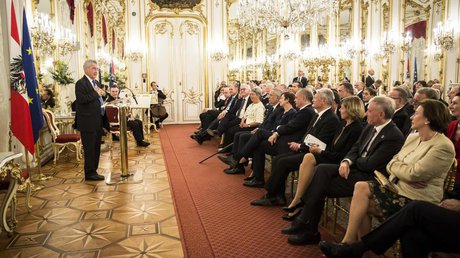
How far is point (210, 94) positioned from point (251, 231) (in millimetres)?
9113

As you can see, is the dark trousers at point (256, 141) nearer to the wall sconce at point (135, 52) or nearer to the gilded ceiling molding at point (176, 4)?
the wall sconce at point (135, 52)

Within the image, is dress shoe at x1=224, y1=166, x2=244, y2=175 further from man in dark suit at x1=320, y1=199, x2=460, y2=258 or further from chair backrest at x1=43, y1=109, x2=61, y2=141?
man in dark suit at x1=320, y1=199, x2=460, y2=258

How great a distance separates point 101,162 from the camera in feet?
21.8

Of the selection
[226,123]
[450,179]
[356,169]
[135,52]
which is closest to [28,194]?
[356,169]

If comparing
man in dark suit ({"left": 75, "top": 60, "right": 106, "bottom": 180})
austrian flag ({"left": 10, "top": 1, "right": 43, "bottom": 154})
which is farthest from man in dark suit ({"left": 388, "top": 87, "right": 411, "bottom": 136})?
Answer: austrian flag ({"left": 10, "top": 1, "right": 43, "bottom": 154})

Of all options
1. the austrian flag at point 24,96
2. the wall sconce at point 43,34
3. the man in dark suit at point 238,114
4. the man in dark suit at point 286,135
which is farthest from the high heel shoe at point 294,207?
the wall sconce at point 43,34

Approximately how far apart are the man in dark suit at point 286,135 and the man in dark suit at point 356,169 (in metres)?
1.37

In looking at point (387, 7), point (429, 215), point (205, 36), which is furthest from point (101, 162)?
point (387, 7)

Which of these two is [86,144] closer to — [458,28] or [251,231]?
[251,231]

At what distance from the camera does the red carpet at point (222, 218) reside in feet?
10.4

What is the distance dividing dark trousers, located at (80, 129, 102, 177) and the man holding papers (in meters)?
2.56

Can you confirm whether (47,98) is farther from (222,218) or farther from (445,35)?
(445,35)

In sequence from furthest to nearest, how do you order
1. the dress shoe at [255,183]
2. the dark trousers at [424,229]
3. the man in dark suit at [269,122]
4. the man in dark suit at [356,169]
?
the man in dark suit at [269,122] < the dress shoe at [255,183] < the man in dark suit at [356,169] < the dark trousers at [424,229]

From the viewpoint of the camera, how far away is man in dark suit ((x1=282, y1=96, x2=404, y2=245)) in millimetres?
3121
